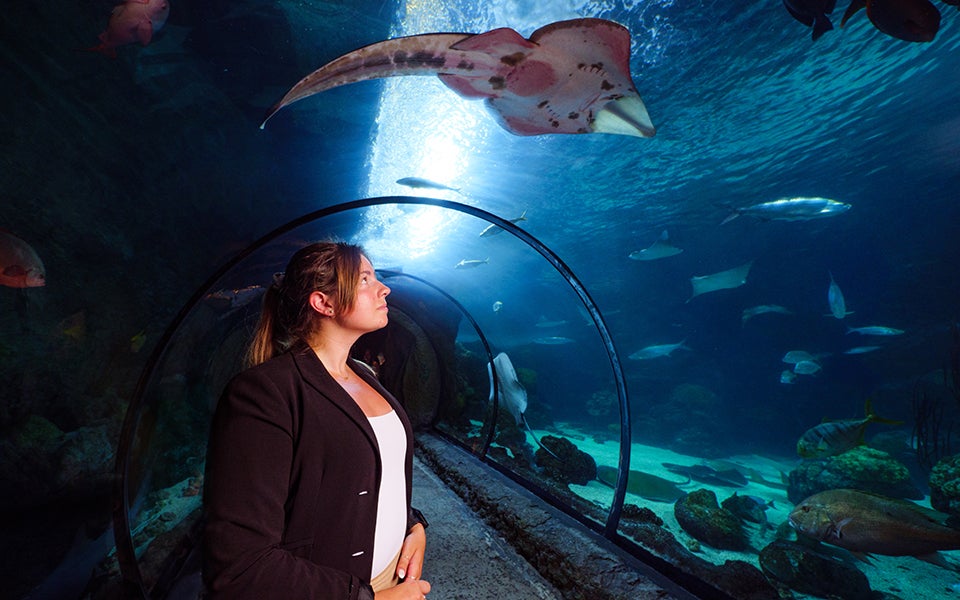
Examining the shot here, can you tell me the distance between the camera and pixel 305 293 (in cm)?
146

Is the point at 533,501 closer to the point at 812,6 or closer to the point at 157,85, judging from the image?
the point at 812,6

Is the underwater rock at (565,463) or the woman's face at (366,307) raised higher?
the woman's face at (366,307)

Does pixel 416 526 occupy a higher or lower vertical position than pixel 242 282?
lower

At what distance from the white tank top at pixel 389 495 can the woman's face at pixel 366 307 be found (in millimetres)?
420

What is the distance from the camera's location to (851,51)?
9977 millimetres

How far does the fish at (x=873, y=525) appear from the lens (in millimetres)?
2566

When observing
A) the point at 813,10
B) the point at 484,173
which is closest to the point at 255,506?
the point at 813,10

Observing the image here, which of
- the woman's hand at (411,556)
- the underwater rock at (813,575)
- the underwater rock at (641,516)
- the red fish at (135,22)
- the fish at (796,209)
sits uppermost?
the fish at (796,209)

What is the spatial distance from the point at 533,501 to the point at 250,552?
3.13 meters

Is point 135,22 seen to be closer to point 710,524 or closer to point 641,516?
point 641,516

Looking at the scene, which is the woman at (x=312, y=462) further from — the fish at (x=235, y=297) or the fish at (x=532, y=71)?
the fish at (x=235, y=297)

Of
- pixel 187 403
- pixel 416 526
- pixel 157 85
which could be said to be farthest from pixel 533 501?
pixel 157 85

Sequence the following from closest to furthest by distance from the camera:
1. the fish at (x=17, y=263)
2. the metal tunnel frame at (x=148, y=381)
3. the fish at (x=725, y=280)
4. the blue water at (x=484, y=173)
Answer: the metal tunnel frame at (x=148, y=381)
the fish at (x=17, y=263)
the blue water at (x=484, y=173)
the fish at (x=725, y=280)

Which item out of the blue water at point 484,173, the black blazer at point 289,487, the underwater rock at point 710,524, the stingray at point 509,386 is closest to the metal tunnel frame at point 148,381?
the blue water at point 484,173
